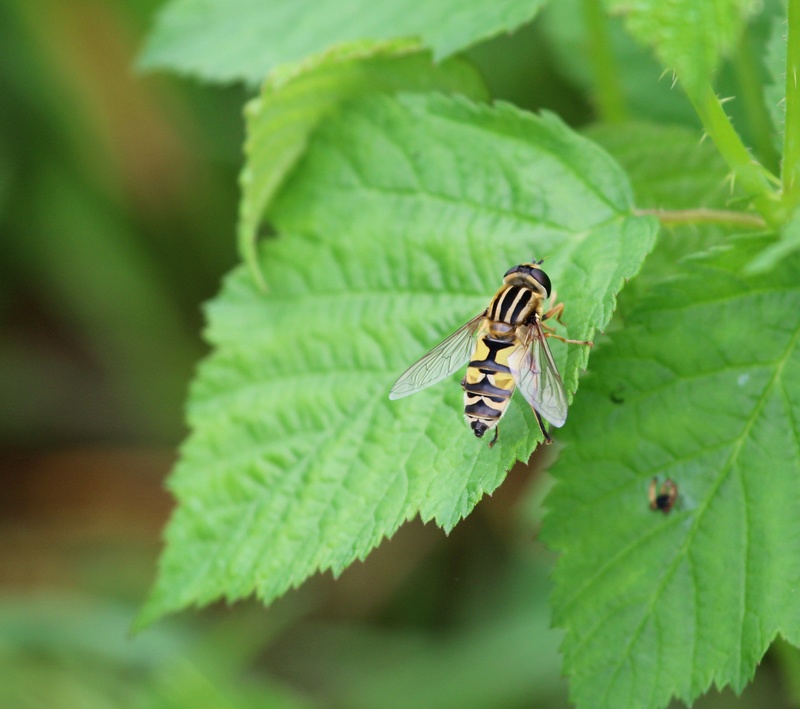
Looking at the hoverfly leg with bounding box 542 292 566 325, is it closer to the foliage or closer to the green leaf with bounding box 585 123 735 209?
the foliage

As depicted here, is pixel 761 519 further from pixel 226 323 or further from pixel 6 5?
pixel 6 5

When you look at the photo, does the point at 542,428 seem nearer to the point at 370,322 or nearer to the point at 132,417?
the point at 370,322

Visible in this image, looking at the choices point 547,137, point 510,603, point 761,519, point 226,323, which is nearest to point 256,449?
point 226,323

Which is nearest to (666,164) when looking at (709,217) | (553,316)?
(709,217)

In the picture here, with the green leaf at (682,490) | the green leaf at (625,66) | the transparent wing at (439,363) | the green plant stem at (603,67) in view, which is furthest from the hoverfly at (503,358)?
the green leaf at (625,66)

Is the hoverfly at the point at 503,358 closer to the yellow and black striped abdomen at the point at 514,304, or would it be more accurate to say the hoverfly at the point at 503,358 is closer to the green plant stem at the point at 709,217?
the yellow and black striped abdomen at the point at 514,304

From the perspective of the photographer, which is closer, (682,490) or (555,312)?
(682,490)

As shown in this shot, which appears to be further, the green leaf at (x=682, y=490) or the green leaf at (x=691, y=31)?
the green leaf at (x=682, y=490)
